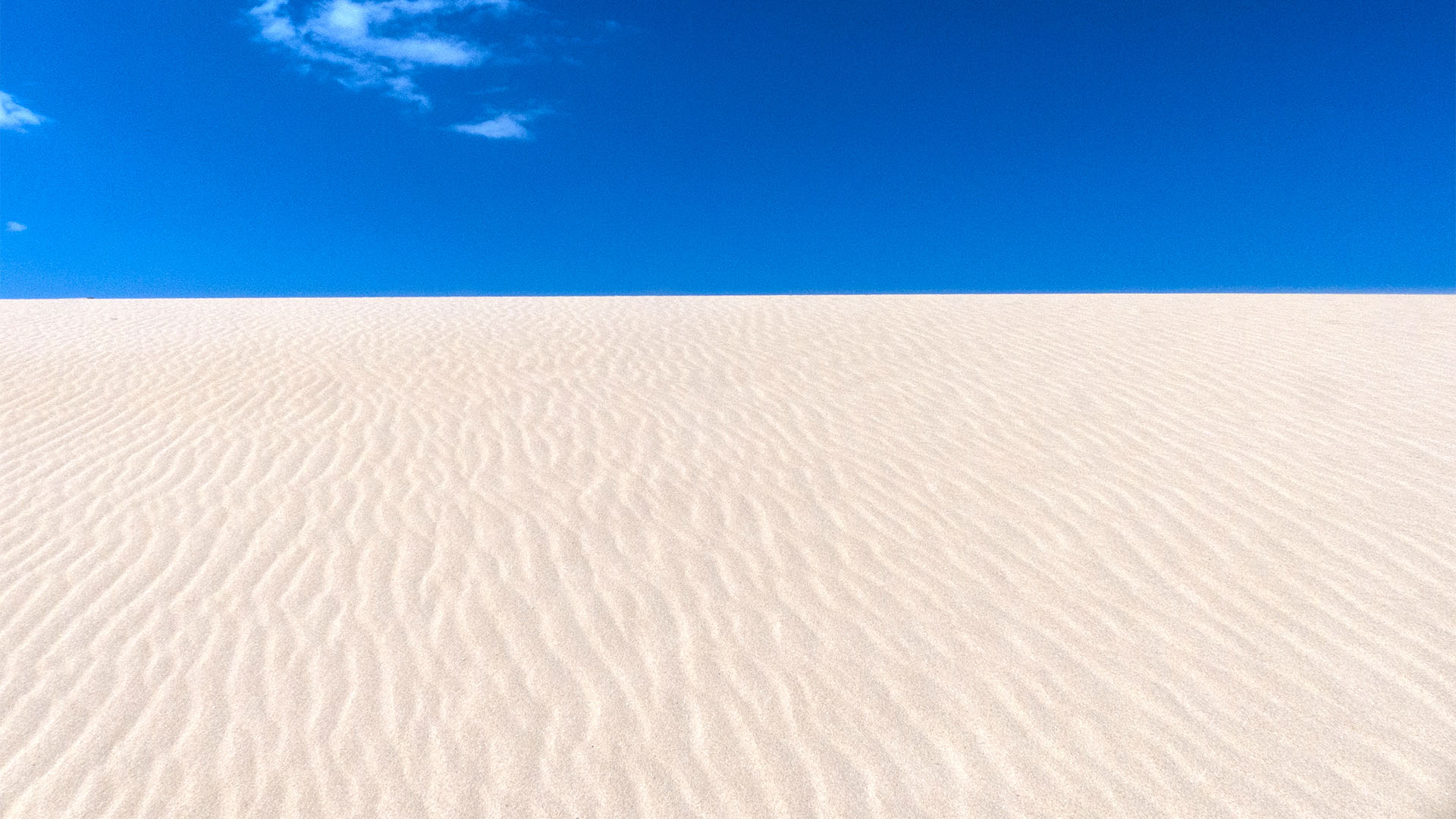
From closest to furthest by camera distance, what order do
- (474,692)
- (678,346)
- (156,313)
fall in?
(474,692) → (678,346) → (156,313)

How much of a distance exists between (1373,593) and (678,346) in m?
8.25

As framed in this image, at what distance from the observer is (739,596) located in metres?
4.82

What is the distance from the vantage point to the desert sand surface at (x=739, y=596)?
11.5 ft

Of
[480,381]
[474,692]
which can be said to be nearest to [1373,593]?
[474,692]

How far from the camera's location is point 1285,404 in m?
7.88

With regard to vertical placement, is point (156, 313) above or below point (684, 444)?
above

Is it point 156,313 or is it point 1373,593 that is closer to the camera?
point 1373,593

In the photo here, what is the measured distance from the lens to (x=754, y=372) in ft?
32.2

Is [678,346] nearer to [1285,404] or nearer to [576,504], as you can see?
[576,504]

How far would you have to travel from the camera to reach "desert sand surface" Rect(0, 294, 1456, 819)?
352 centimetres

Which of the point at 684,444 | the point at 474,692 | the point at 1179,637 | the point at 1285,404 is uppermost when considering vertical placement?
the point at 1285,404

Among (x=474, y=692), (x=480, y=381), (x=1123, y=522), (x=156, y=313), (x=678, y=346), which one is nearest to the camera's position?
(x=474, y=692)

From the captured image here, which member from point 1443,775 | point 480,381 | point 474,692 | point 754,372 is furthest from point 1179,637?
point 480,381

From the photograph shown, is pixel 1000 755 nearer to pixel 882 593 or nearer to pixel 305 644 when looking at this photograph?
pixel 882 593
